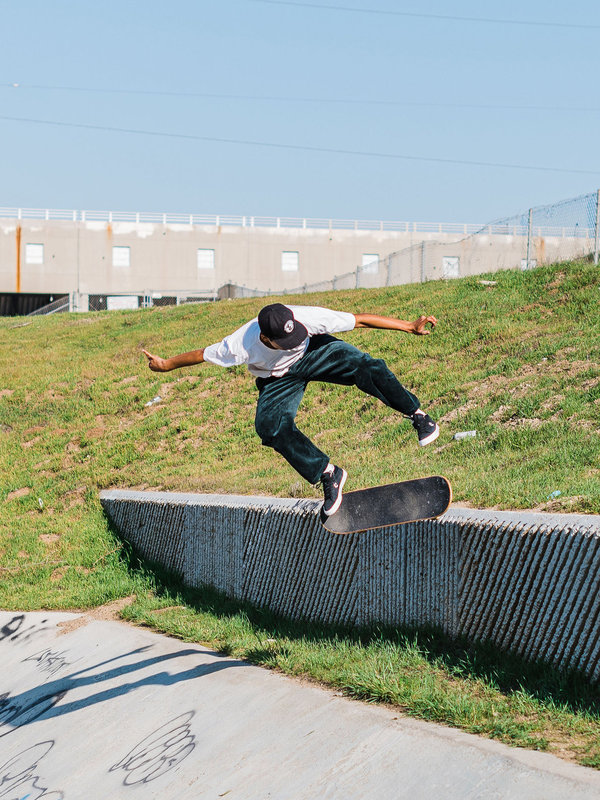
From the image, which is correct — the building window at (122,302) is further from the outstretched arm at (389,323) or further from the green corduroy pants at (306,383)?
the outstretched arm at (389,323)

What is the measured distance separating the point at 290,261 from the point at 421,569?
46.0m

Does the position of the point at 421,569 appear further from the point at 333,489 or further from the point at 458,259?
the point at 458,259

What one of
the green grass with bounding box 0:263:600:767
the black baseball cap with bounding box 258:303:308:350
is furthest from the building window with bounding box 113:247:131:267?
the black baseball cap with bounding box 258:303:308:350

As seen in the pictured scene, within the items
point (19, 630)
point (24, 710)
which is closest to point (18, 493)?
point (19, 630)

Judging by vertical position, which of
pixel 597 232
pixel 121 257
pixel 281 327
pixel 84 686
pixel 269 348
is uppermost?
pixel 121 257

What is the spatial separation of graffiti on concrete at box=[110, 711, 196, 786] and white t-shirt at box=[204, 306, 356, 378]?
9.49ft

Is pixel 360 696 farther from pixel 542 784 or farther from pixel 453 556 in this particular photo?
pixel 542 784

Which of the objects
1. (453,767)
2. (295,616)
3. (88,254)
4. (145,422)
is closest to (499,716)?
(453,767)

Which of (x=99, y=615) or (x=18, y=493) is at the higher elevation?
(x=18, y=493)

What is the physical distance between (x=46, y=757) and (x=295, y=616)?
2685 mm

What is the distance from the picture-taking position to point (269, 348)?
6328 millimetres

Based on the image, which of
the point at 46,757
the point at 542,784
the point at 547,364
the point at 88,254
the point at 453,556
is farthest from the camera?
the point at 88,254

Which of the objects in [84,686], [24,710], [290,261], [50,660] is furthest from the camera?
[290,261]

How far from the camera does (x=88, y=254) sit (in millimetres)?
49812
